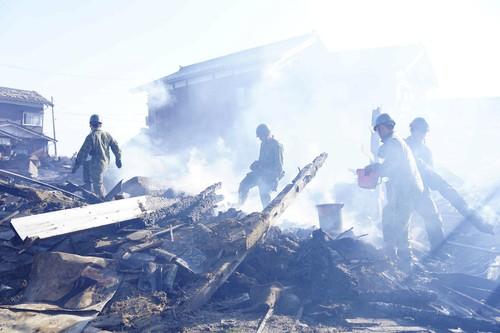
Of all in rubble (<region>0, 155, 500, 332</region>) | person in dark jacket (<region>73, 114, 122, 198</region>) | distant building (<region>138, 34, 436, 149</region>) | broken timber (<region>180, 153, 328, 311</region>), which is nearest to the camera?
rubble (<region>0, 155, 500, 332</region>)

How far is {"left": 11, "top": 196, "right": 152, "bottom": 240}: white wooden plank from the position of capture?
4.51m

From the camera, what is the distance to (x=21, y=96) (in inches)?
1030

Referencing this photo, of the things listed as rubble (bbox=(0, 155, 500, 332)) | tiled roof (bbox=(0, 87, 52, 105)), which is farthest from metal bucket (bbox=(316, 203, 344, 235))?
tiled roof (bbox=(0, 87, 52, 105))

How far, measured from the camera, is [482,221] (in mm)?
6195

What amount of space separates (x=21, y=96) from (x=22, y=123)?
2128mm

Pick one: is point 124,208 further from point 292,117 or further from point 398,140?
point 292,117

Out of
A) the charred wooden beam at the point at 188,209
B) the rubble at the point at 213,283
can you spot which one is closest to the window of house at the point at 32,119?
the rubble at the point at 213,283

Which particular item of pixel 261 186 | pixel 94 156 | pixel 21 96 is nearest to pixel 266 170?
pixel 261 186

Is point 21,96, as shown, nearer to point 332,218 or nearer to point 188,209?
point 188,209

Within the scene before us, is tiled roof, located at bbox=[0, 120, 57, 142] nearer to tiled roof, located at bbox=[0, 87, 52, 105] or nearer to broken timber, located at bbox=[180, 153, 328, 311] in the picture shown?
tiled roof, located at bbox=[0, 87, 52, 105]

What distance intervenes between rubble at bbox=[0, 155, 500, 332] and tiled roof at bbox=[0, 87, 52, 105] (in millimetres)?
24422

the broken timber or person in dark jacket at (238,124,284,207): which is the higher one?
person in dark jacket at (238,124,284,207)

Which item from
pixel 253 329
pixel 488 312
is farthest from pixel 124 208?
pixel 488 312

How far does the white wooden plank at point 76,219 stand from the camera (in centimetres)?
451
